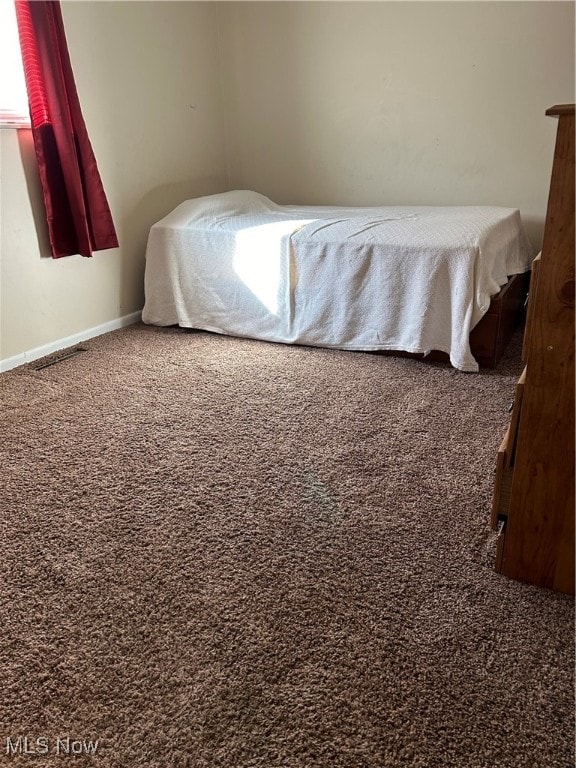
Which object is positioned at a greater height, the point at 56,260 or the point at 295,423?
the point at 56,260

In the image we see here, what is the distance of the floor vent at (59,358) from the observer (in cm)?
269

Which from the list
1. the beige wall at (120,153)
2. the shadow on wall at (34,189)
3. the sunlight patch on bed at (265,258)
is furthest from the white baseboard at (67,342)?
the sunlight patch on bed at (265,258)

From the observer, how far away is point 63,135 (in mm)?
2566

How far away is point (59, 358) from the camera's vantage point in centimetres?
278

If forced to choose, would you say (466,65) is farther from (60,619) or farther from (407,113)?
(60,619)

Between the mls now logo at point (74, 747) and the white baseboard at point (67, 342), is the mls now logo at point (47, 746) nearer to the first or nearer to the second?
the mls now logo at point (74, 747)

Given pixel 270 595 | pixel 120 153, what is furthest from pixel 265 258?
pixel 270 595

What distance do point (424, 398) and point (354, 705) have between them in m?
1.39

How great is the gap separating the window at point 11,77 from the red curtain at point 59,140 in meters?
0.07

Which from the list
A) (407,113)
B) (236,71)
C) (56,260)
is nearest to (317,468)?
(56,260)

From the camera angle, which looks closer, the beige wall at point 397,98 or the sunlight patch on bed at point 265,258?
the sunlight patch on bed at point 265,258

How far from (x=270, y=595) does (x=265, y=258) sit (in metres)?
1.88

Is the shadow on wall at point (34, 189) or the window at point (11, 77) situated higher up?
the window at point (11, 77)

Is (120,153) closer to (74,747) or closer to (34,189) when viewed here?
(34,189)
